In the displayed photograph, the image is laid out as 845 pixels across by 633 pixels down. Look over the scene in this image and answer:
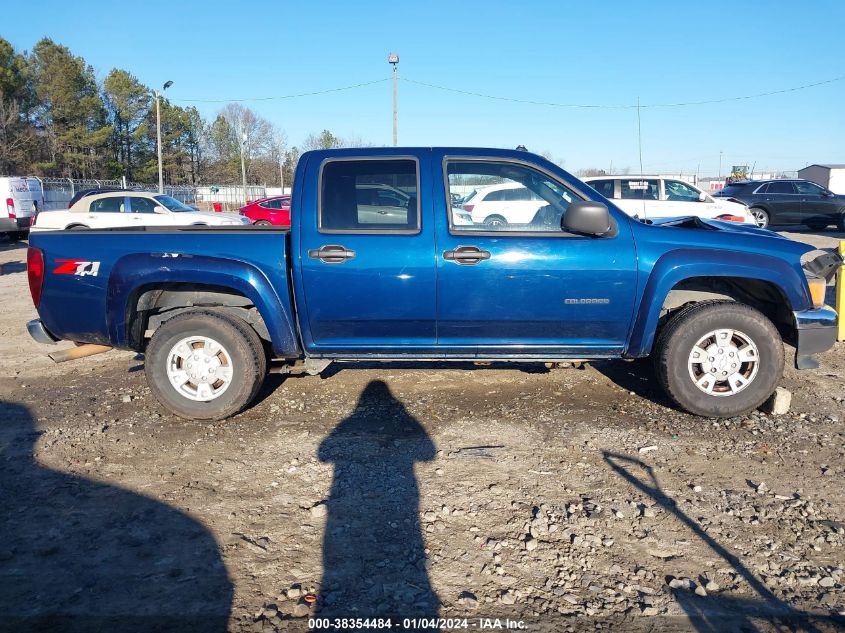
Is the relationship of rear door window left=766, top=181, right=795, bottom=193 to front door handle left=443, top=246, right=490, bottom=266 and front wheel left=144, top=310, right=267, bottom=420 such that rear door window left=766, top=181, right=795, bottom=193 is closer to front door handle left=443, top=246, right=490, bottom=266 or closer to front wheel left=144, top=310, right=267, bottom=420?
front door handle left=443, top=246, right=490, bottom=266

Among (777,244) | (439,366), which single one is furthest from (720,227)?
(439,366)

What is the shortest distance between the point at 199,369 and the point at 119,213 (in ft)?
54.2

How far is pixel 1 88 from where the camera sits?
45875mm

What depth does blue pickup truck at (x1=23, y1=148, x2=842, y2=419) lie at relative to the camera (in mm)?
4387

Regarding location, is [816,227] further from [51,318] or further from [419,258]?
[51,318]

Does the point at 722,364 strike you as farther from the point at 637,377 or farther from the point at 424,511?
the point at 424,511

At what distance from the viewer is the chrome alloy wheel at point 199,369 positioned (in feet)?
15.2

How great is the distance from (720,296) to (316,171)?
10.4 ft

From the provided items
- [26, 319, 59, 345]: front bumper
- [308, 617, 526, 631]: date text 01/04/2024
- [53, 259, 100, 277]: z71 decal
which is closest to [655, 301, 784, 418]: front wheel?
[308, 617, 526, 631]: date text 01/04/2024

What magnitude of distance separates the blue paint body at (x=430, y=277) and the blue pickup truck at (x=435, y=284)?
10mm

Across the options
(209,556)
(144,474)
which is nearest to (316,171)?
(144,474)

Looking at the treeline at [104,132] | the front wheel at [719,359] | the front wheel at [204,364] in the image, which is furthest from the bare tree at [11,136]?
the front wheel at [719,359]

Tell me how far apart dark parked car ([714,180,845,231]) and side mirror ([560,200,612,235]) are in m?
19.2

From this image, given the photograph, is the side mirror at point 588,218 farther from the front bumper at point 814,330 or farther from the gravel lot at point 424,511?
the front bumper at point 814,330
